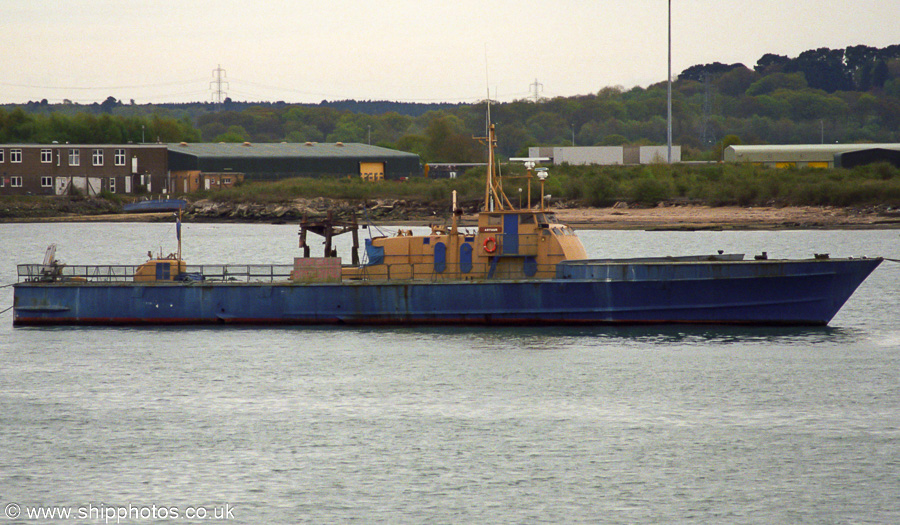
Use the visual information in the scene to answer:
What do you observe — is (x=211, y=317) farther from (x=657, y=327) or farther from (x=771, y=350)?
(x=771, y=350)

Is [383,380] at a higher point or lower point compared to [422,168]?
lower

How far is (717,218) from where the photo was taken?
283 ft

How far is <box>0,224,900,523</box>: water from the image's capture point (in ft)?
64.0


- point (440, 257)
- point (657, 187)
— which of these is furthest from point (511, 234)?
point (657, 187)

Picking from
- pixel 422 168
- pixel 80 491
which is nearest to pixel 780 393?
pixel 80 491

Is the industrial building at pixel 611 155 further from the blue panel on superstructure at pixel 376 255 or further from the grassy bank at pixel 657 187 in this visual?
the blue panel on superstructure at pixel 376 255

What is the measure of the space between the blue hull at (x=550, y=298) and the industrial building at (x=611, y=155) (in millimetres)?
85000

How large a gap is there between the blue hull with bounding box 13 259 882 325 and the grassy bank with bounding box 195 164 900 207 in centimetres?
5633

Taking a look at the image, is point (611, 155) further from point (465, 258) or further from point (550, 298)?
point (550, 298)

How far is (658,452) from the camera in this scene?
22.1m

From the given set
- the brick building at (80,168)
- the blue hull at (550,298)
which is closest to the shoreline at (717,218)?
the brick building at (80,168)

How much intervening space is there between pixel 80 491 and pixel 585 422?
37.7ft

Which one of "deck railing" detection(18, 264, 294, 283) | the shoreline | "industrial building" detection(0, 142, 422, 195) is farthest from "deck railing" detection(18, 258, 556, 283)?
"industrial building" detection(0, 142, 422, 195)

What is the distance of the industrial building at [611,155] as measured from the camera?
Answer: 11806cm
